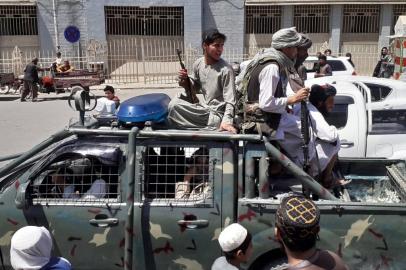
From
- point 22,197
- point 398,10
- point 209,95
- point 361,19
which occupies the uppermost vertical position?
point 398,10

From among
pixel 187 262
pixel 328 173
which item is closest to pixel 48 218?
pixel 187 262

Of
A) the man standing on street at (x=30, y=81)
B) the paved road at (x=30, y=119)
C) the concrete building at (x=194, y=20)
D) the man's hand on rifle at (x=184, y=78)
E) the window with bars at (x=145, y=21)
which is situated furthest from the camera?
the window with bars at (x=145, y=21)

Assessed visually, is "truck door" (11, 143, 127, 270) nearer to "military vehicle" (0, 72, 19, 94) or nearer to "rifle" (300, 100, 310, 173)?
"rifle" (300, 100, 310, 173)

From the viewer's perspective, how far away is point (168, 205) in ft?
12.6

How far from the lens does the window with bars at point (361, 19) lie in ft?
86.1

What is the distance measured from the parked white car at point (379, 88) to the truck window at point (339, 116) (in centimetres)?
89

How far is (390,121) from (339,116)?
0.90 meters

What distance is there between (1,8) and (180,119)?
2387 centimetres

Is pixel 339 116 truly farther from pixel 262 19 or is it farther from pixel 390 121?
pixel 262 19

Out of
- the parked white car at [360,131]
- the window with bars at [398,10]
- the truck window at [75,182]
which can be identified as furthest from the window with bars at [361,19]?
the truck window at [75,182]

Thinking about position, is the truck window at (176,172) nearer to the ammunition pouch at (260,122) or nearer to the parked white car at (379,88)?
the ammunition pouch at (260,122)

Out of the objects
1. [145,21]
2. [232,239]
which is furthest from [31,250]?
[145,21]

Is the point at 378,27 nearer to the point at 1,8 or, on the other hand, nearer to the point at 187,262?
the point at 1,8

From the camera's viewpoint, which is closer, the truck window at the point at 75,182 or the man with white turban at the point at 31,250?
the man with white turban at the point at 31,250
